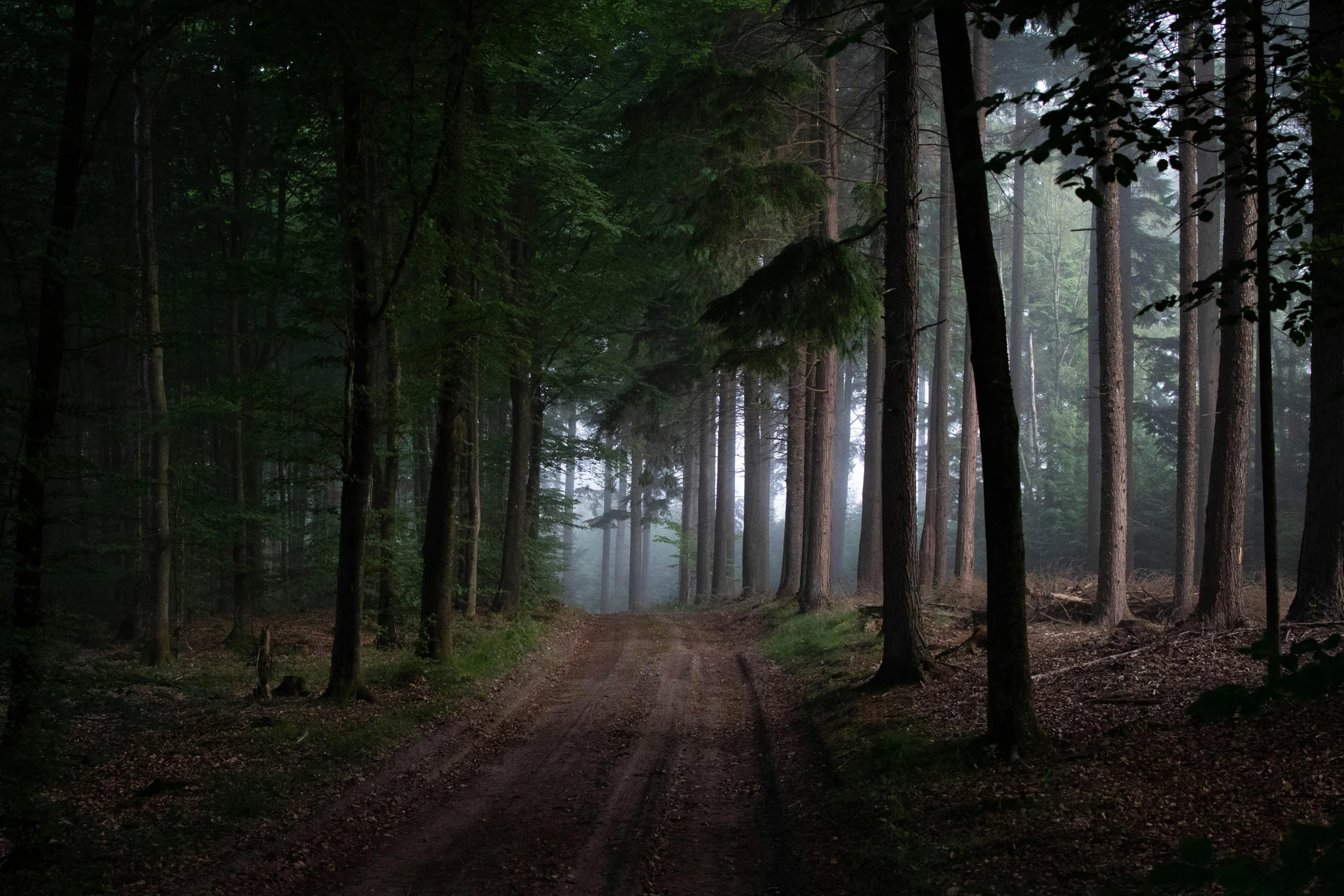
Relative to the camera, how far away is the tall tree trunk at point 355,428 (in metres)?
10.3

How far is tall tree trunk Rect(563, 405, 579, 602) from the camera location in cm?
2500

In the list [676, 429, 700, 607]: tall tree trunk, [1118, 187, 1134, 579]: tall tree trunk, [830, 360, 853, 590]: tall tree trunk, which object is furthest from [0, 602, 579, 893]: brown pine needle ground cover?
[830, 360, 853, 590]: tall tree trunk

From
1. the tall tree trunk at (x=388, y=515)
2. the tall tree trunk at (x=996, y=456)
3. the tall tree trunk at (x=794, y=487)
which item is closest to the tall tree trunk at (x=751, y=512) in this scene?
the tall tree trunk at (x=794, y=487)

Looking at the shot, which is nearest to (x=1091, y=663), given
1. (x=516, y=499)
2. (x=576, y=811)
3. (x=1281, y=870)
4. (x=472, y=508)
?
(x=576, y=811)

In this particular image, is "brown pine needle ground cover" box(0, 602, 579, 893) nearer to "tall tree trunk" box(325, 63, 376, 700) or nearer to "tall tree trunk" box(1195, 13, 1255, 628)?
"tall tree trunk" box(325, 63, 376, 700)

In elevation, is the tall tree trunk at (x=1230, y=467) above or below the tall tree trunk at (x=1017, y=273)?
below

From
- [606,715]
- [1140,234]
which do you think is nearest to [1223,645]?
[606,715]

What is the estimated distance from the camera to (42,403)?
20.2 ft

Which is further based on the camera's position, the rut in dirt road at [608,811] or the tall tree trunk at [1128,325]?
the tall tree trunk at [1128,325]

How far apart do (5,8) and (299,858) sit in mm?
16493

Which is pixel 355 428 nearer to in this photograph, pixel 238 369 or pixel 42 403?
pixel 42 403

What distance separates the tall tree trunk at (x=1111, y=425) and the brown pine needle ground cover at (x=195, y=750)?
9.60m

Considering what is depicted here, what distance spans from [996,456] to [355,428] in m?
7.50

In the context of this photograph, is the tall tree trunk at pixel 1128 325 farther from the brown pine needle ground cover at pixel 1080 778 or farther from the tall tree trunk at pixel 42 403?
the tall tree trunk at pixel 42 403
